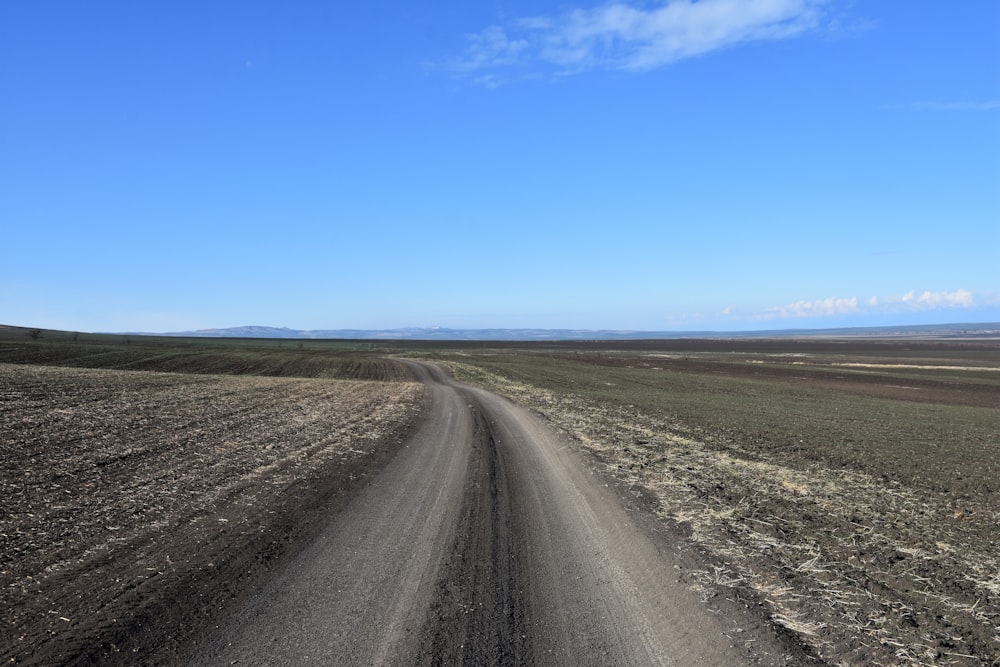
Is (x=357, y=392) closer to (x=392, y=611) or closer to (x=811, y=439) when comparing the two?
(x=811, y=439)

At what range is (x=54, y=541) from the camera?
24.9 feet

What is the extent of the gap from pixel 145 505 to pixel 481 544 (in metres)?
5.99

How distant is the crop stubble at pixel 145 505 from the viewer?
5629 millimetres

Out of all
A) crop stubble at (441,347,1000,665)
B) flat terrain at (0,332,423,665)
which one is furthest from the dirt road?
crop stubble at (441,347,1000,665)

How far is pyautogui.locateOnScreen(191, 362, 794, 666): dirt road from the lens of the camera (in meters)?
5.29

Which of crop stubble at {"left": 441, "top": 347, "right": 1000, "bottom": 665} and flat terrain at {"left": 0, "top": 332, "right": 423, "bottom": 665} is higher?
flat terrain at {"left": 0, "top": 332, "right": 423, "bottom": 665}

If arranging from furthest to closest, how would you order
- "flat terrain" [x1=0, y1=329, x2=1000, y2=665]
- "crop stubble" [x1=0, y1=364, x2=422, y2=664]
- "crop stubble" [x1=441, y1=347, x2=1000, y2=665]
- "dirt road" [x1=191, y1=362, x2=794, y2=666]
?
"crop stubble" [x1=441, y1=347, x2=1000, y2=665] < "crop stubble" [x1=0, y1=364, x2=422, y2=664] < "flat terrain" [x1=0, y1=329, x2=1000, y2=665] < "dirt road" [x1=191, y1=362, x2=794, y2=666]

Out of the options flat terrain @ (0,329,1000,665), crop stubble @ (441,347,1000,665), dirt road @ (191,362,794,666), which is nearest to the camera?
dirt road @ (191,362,794,666)

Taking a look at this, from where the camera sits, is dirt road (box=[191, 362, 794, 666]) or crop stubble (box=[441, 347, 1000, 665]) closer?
dirt road (box=[191, 362, 794, 666])

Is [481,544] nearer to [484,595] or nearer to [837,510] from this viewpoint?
[484,595]

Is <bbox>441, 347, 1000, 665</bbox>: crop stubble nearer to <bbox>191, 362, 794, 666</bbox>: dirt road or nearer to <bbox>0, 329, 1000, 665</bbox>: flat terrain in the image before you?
<bbox>0, 329, 1000, 665</bbox>: flat terrain

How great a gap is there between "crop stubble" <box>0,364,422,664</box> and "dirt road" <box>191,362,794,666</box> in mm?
792

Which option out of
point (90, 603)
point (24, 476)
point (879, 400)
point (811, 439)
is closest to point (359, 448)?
point (24, 476)

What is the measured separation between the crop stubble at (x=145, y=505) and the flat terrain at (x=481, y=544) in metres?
0.04
